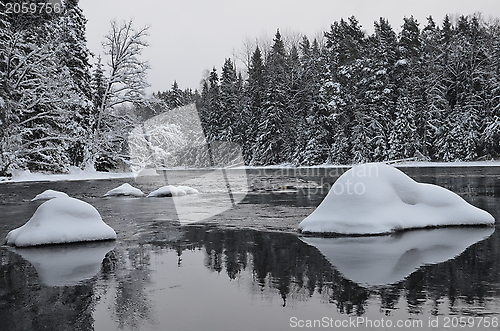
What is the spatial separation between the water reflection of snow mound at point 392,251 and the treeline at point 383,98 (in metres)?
41.1

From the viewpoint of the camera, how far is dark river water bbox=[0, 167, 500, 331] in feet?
19.2

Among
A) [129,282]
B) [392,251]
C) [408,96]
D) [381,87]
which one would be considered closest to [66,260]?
[129,282]

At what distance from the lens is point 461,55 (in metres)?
55.4

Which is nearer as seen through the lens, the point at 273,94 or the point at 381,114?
the point at 381,114

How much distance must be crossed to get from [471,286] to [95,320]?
534cm

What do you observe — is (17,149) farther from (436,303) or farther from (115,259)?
(436,303)

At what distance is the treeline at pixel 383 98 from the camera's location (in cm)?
5216

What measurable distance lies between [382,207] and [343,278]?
4741 mm

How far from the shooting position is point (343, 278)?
7641 millimetres

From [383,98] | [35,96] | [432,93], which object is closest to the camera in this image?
[35,96]

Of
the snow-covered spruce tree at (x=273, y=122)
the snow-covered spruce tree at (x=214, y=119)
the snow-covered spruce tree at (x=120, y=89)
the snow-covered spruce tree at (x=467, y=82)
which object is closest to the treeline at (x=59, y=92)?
the snow-covered spruce tree at (x=120, y=89)

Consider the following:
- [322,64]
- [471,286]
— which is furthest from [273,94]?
[471,286]

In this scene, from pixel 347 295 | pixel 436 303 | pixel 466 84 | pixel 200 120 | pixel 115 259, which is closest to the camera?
pixel 436 303

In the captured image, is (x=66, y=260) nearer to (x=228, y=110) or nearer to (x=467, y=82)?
(x=467, y=82)
